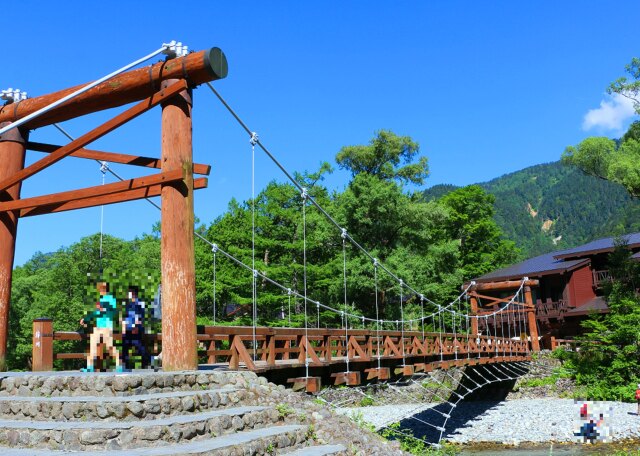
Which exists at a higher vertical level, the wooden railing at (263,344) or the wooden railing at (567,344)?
the wooden railing at (263,344)

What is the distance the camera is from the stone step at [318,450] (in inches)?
221

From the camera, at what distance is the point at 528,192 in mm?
192125

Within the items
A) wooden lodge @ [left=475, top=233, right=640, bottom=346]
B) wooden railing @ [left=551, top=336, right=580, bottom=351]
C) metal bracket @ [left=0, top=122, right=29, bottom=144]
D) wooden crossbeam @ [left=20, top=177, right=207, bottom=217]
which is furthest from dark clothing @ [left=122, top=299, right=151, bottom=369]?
wooden lodge @ [left=475, top=233, right=640, bottom=346]

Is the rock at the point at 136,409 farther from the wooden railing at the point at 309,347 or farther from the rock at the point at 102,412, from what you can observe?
the wooden railing at the point at 309,347

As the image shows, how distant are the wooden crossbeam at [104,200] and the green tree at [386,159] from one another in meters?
23.7

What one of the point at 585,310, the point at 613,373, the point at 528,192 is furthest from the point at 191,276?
the point at 528,192

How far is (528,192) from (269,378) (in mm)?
195815

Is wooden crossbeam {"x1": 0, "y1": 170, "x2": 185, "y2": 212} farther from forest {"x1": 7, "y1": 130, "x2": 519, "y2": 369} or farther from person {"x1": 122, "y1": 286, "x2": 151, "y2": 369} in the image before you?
forest {"x1": 7, "y1": 130, "x2": 519, "y2": 369}

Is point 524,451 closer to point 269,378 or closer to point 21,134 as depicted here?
point 269,378

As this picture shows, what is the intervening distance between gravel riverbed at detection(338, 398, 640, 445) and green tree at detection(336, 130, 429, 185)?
1278cm

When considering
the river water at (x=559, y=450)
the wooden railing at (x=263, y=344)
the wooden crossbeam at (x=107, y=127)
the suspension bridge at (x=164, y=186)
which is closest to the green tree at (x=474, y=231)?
the river water at (x=559, y=450)

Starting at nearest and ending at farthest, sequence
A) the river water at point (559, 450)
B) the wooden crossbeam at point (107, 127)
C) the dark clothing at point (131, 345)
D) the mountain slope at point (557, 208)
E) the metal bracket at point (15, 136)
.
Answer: the dark clothing at point (131, 345) < the wooden crossbeam at point (107, 127) < the metal bracket at point (15, 136) < the river water at point (559, 450) < the mountain slope at point (557, 208)

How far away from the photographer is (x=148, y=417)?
514 cm

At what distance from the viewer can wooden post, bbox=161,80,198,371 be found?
6.47m
